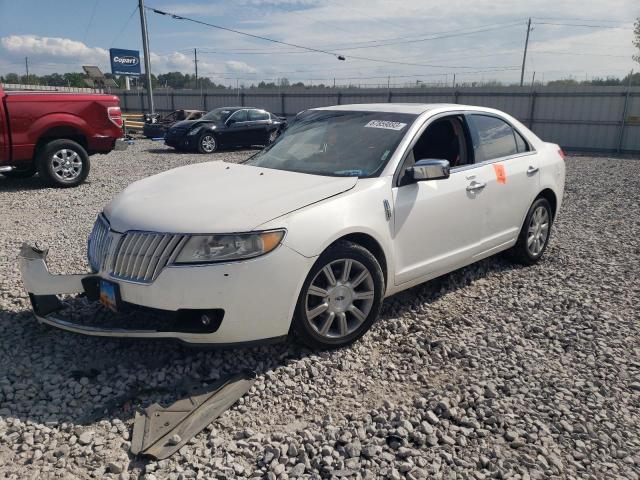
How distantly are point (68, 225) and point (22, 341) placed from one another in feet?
12.2

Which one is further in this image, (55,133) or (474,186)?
(55,133)

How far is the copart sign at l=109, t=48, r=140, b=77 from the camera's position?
3553 centimetres

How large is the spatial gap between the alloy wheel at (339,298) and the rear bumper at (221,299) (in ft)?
0.69

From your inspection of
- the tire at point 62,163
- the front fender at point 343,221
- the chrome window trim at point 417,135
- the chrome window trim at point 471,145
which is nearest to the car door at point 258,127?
the tire at point 62,163

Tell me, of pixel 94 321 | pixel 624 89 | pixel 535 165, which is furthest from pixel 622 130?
pixel 94 321

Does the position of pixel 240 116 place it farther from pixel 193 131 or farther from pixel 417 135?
pixel 417 135

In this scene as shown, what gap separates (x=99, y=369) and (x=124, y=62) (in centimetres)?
3710

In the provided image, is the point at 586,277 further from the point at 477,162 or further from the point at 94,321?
the point at 94,321

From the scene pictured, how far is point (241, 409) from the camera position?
296cm

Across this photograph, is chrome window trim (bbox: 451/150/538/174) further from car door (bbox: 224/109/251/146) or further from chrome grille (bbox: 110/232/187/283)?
car door (bbox: 224/109/251/146)

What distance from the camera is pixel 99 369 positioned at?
10.8 ft

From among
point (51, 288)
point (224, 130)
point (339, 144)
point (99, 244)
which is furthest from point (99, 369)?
point (224, 130)

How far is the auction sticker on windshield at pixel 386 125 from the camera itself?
4.14 metres

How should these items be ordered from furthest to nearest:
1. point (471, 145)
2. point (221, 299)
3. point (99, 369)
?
point (471, 145) < point (99, 369) < point (221, 299)
